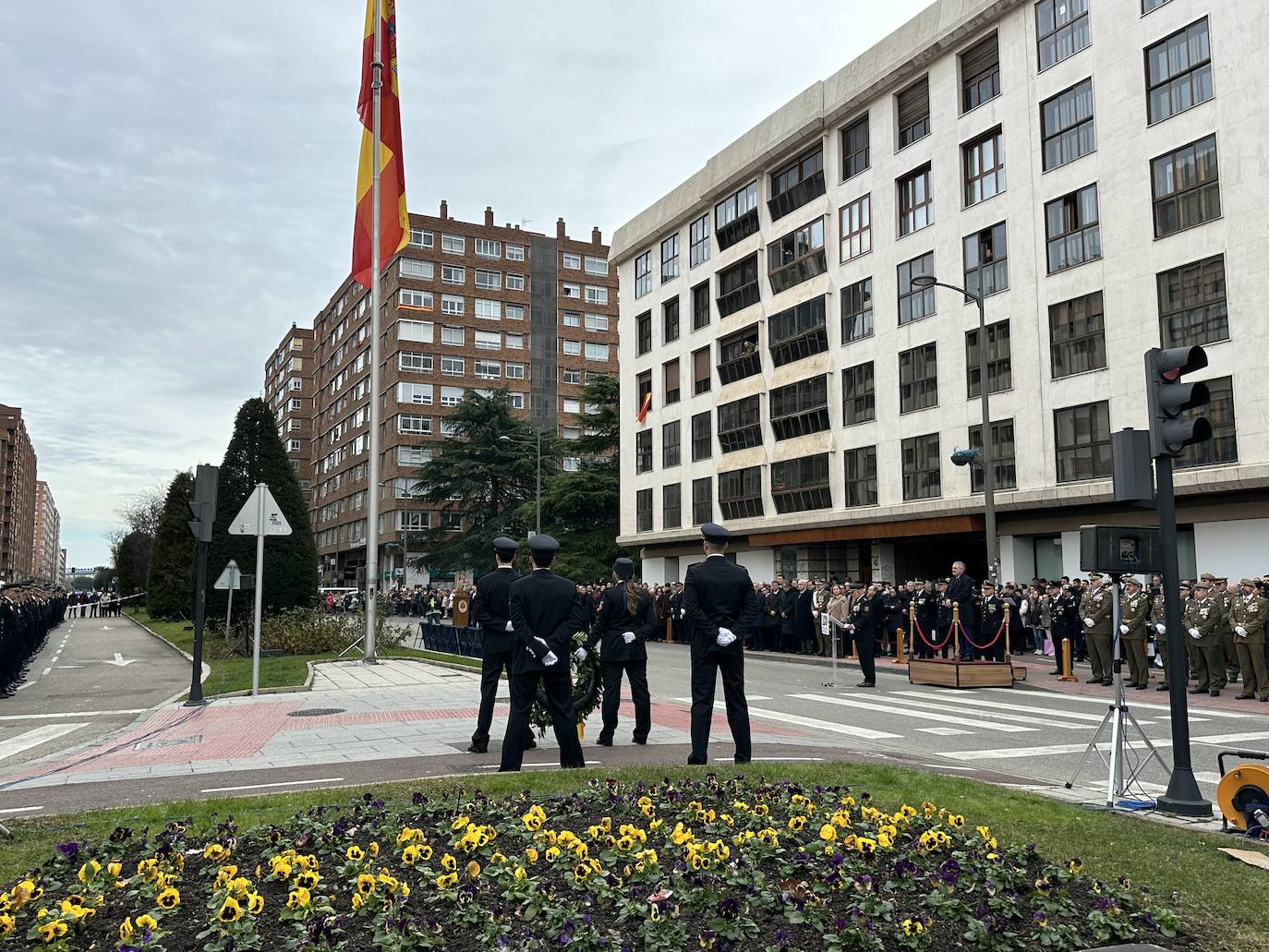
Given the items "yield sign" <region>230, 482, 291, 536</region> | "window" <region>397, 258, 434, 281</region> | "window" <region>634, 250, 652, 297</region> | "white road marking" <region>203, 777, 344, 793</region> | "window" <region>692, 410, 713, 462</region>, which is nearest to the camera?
"white road marking" <region>203, 777, 344, 793</region>

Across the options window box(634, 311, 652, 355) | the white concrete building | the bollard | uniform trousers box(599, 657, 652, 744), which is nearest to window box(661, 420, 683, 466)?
the white concrete building

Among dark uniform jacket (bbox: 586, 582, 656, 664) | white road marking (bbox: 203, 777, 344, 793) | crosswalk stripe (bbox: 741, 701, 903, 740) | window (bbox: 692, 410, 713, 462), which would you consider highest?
window (bbox: 692, 410, 713, 462)

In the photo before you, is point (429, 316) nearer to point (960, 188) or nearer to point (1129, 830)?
point (960, 188)

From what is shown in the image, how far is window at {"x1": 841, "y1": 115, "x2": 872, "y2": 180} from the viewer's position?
37250mm

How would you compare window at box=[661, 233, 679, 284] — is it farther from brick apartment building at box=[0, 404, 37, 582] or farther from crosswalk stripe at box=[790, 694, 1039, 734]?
brick apartment building at box=[0, 404, 37, 582]

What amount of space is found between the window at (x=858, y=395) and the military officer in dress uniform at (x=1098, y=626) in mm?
18028

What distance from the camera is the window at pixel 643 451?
51.4 metres

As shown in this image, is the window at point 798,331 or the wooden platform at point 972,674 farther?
the window at point 798,331

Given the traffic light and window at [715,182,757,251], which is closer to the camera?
the traffic light

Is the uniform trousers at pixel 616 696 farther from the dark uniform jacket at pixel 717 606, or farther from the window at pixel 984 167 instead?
the window at pixel 984 167

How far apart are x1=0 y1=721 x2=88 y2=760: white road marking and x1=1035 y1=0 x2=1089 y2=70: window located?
28790 millimetres

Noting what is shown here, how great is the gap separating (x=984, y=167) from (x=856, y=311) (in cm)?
711

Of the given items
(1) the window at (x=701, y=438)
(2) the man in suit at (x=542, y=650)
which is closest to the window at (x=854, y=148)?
(1) the window at (x=701, y=438)

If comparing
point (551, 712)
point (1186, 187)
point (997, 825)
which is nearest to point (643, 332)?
point (1186, 187)
